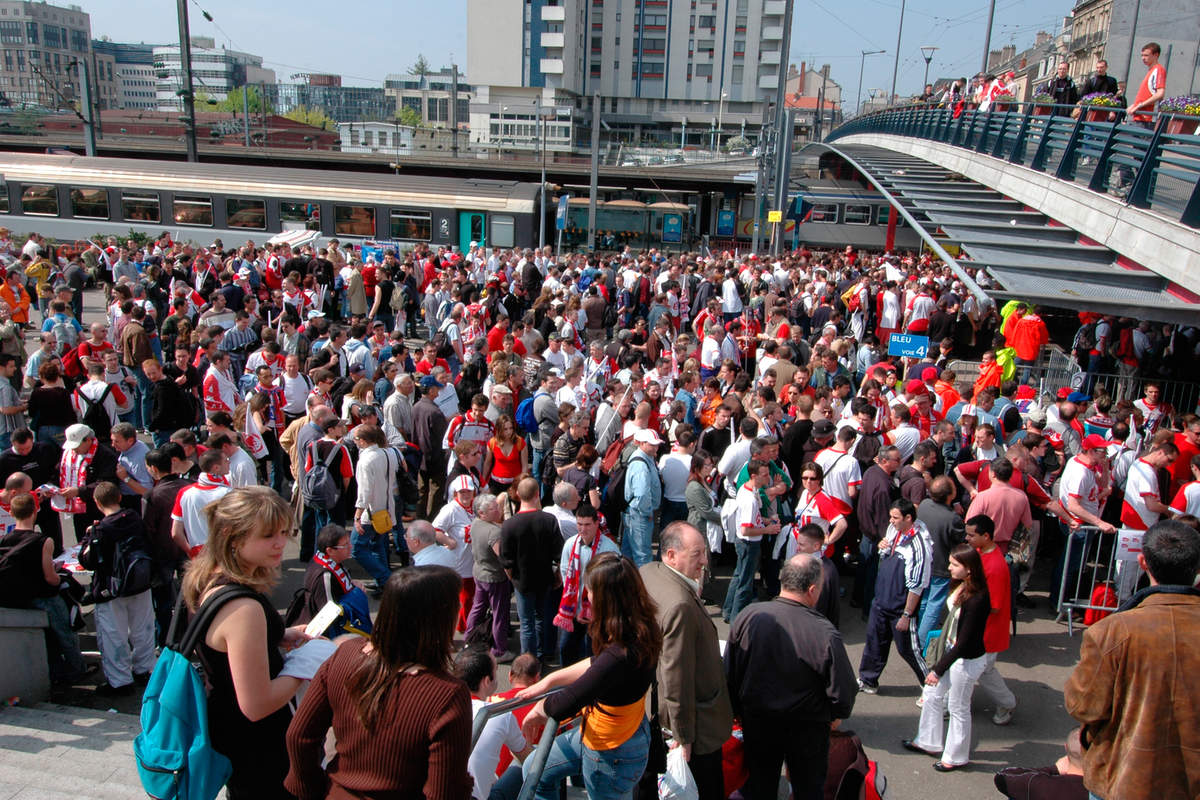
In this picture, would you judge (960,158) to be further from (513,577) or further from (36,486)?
(36,486)

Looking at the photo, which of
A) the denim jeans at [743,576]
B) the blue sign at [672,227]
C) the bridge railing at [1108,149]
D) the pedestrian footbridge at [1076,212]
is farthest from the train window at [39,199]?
the denim jeans at [743,576]

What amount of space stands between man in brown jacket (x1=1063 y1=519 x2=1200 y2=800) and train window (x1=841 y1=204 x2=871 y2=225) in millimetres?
36674

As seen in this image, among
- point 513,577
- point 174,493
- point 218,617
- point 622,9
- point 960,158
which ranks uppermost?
point 622,9

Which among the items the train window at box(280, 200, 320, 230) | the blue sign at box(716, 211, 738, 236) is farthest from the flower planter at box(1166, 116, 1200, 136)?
the blue sign at box(716, 211, 738, 236)

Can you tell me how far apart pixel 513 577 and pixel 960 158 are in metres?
17.9

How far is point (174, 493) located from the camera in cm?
593

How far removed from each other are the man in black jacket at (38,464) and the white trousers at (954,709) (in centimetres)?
688

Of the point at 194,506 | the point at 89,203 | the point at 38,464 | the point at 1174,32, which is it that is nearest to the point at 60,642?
the point at 194,506

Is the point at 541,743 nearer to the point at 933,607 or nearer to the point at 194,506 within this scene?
the point at 933,607

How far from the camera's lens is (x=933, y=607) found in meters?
5.75

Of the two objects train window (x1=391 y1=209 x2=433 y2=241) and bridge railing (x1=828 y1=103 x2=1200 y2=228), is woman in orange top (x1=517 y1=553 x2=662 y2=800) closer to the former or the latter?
bridge railing (x1=828 y1=103 x2=1200 y2=228)

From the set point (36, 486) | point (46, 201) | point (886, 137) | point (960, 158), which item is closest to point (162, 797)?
point (36, 486)

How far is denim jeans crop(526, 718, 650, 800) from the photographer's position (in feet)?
12.0

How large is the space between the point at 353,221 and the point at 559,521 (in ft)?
69.4
